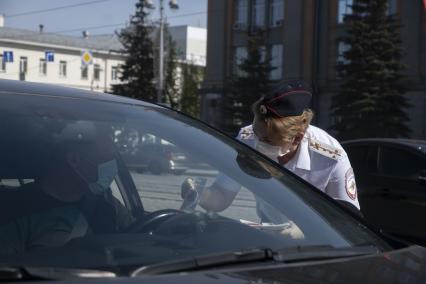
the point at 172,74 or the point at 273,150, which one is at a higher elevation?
the point at 172,74

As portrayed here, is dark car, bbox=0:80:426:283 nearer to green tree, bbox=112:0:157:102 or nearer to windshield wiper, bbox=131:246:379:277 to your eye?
→ windshield wiper, bbox=131:246:379:277

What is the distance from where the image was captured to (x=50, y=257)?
6.25 ft

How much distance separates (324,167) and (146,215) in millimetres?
1224

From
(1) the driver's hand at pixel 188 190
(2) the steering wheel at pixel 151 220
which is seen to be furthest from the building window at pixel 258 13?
(2) the steering wheel at pixel 151 220

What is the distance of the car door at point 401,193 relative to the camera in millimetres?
8266

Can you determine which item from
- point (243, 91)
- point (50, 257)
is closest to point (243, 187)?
point (50, 257)

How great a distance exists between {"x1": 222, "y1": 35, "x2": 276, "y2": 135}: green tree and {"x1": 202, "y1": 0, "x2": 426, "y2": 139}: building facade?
3.57 feet

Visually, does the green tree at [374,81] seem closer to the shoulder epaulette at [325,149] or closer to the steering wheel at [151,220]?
the shoulder epaulette at [325,149]

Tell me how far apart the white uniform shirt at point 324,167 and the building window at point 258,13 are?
140ft

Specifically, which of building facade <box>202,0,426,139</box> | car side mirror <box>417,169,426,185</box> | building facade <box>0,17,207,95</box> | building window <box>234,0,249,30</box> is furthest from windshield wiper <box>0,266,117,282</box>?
building facade <box>0,17,207,95</box>

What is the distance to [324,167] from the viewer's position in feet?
Answer: 11.2

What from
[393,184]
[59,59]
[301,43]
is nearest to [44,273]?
[393,184]

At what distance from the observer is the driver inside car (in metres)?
2.05

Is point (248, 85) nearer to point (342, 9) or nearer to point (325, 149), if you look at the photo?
point (342, 9)
